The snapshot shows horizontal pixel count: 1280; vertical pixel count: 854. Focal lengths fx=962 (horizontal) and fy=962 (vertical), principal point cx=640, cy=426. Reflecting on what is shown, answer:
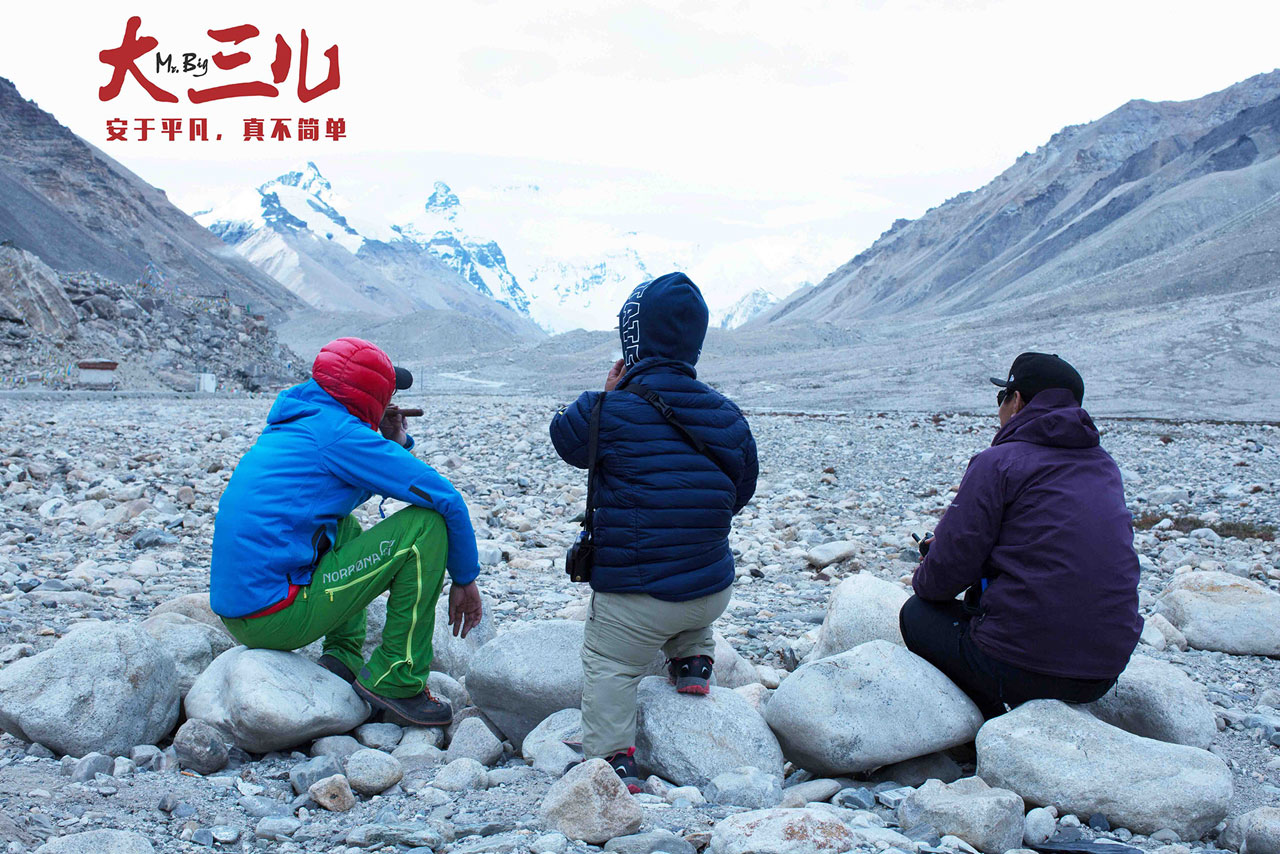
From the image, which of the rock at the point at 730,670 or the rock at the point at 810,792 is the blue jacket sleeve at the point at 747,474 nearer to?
the rock at the point at 730,670

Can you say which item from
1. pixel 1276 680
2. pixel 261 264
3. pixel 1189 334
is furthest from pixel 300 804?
pixel 261 264

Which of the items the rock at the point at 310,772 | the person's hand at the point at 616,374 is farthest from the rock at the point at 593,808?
the person's hand at the point at 616,374

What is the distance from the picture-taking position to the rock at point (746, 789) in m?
3.43

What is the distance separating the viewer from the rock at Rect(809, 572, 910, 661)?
4660 millimetres

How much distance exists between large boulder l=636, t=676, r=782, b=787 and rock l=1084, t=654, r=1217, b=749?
1.43 m

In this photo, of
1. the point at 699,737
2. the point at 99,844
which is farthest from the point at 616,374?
the point at 99,844

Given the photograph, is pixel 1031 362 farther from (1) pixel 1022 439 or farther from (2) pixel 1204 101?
(2) pixel 1204 101

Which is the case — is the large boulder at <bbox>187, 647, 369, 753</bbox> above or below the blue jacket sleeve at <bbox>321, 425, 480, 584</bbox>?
below

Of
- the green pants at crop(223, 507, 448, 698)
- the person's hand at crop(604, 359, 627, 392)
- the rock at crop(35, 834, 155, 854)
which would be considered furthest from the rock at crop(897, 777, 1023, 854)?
the rock at crop(35, 834, 155, 854)

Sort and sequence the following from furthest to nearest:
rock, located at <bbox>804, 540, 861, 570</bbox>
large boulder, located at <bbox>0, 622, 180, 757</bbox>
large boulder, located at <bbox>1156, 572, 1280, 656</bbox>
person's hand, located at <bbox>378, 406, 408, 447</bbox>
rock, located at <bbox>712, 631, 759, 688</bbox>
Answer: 1. rock, located at <bbox>804, 540, 861, 570</bbox>
2. large boulder, located at <bbox>1156, 572, 1280, 656</bbox>
3. rock, located at <bbox>712, 631, 759, 688</bbox>
4. person's hand, located at <bbox>378, 406, 408, 447</bbox>
5. large boulder, located at <bbox>0, 622, 180, 757</bbox>

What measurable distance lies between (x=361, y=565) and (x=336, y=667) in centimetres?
64

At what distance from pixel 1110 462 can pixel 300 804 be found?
3230 millimetres

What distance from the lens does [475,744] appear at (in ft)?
12.8

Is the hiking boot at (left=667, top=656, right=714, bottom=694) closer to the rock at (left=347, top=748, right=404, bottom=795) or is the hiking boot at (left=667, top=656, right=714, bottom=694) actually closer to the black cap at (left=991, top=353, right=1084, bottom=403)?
the rock at (left=347, top=748, right=404, bottom=795)
